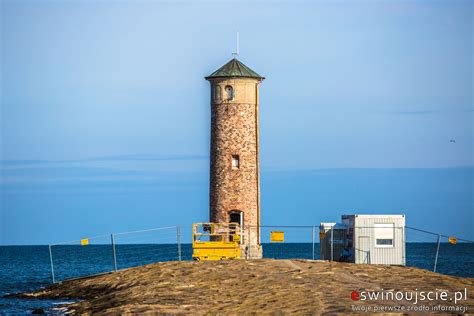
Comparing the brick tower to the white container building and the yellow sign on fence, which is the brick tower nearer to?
the yellow sign on fence

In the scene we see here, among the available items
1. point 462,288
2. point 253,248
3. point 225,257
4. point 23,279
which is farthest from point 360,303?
point 23,279

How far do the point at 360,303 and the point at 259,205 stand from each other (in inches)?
821

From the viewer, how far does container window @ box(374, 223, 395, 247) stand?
40.8 metres

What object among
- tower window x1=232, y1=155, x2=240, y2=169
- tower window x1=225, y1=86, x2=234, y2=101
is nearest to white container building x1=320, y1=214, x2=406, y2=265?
tower window x1=232, y1=155, x2=240, y2=169

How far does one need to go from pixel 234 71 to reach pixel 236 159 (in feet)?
14.5

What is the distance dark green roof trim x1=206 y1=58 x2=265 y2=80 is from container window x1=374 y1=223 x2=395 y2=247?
1198 cm

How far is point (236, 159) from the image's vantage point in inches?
1907

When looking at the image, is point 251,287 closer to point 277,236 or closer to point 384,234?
point 384,234

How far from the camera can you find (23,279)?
215ft

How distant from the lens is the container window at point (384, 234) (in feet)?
134

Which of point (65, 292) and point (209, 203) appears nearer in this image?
point (65, 292)

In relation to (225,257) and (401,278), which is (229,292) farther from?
(225,257)

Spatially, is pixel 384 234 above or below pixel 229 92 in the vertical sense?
below

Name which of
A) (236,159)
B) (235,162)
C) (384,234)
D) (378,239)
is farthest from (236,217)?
(384,234)
